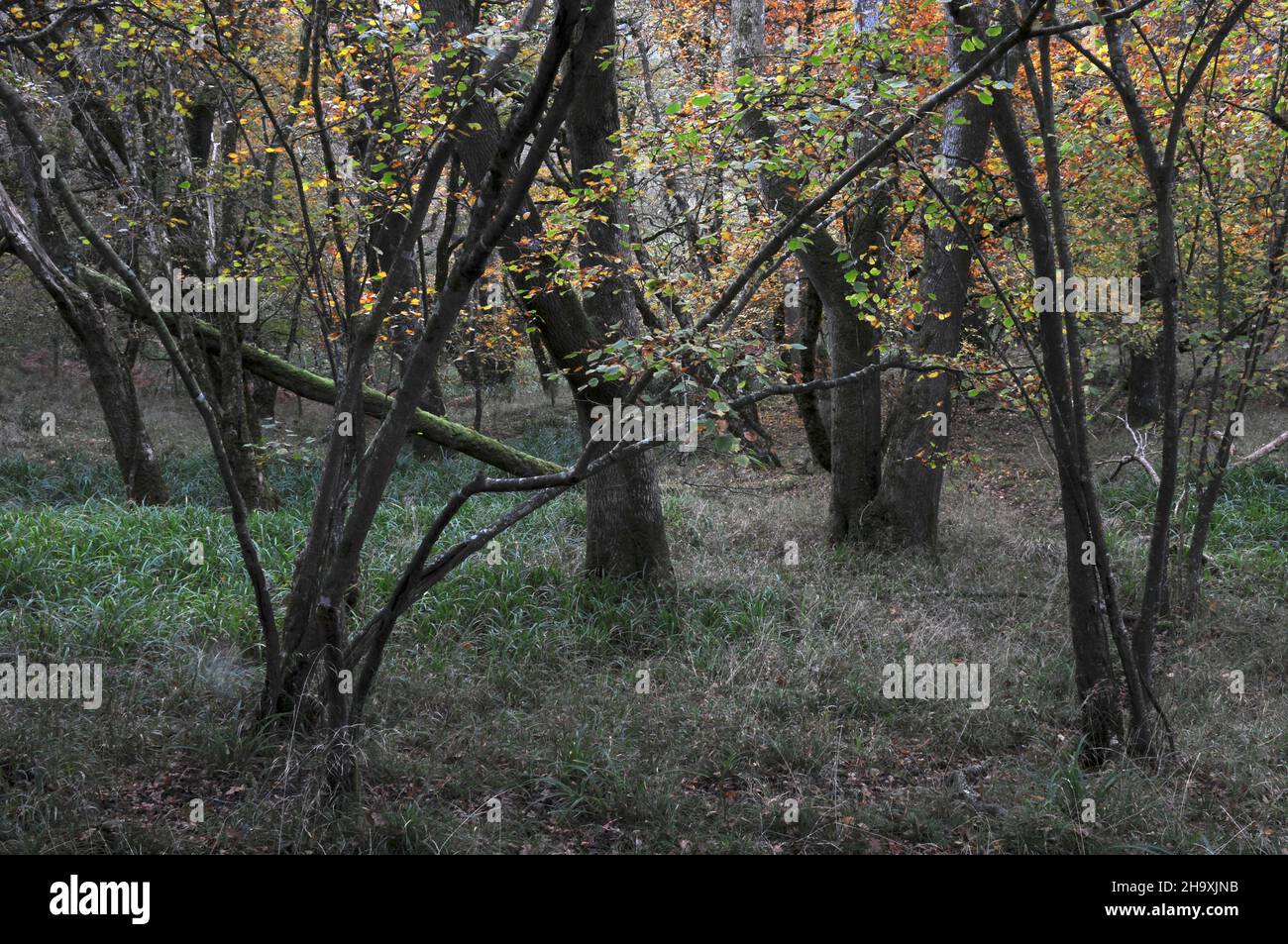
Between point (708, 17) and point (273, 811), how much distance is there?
14.6 metres

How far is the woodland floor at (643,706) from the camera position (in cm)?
406

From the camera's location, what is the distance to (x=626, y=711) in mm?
5289

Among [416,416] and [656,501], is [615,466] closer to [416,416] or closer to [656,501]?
[656,501]

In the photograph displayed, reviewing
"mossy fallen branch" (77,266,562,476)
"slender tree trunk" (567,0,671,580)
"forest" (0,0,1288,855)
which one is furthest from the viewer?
"mossy fallen branch" (77,266,562,476)

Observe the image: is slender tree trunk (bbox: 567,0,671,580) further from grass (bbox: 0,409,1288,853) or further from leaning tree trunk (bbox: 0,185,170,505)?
leaning tree trunk (bbox: 0,185,170,505)

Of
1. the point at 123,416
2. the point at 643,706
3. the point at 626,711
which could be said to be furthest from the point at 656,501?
the point at 123,416

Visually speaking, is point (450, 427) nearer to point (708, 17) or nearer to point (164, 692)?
point (164, 692)

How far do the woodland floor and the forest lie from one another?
35mm

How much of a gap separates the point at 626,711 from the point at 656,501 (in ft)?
8.01

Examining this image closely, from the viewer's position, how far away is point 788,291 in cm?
1148

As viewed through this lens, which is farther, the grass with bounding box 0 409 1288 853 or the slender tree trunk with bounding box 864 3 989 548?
the slender tree trunk with bounding box 864 3 989 548

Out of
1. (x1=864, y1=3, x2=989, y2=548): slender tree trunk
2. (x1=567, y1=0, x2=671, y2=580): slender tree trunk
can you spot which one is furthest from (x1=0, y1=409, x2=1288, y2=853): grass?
(x1=864, y1=3, x2=989, y2=548): slender tree trunk

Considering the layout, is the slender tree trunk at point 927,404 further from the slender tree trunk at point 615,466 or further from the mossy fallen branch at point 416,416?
the mossy fallen branch at point 416,416

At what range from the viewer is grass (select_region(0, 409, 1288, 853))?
406 centimetres
